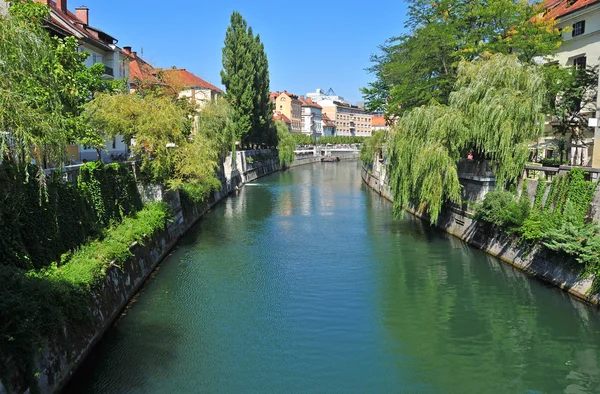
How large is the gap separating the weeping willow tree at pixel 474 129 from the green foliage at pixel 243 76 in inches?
1173

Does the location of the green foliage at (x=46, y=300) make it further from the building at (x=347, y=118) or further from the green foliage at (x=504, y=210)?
the building at (x=347, y=118)

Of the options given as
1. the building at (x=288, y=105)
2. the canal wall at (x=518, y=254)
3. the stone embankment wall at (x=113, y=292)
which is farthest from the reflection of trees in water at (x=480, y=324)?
Result: the building at (x=288, y=105)

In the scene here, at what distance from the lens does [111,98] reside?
68.0 ft

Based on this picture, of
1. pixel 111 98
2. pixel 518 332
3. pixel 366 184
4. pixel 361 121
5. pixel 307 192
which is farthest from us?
pixel 361 121

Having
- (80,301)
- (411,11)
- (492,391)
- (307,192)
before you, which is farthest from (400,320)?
(307,192)

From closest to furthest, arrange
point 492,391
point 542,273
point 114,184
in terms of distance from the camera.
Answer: point 492,391 → point 542,273 → point 114,184

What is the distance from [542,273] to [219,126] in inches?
934

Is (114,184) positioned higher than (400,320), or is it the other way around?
(114,184)

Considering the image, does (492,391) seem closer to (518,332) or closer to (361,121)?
(518,332)

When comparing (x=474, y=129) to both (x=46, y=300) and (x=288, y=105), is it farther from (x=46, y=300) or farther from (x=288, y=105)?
(x=288, y=105)

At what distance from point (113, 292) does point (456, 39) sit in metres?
20.3

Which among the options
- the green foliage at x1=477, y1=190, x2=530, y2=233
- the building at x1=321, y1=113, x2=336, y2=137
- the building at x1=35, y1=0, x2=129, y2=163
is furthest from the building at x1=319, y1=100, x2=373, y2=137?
the green foliage at x1=477, y1=190, x2=530, y2=233

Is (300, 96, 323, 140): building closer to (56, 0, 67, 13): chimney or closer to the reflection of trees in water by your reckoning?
(56, 0, 67, 13): chimney

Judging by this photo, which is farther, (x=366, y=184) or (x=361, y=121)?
(x=361, y=121)
